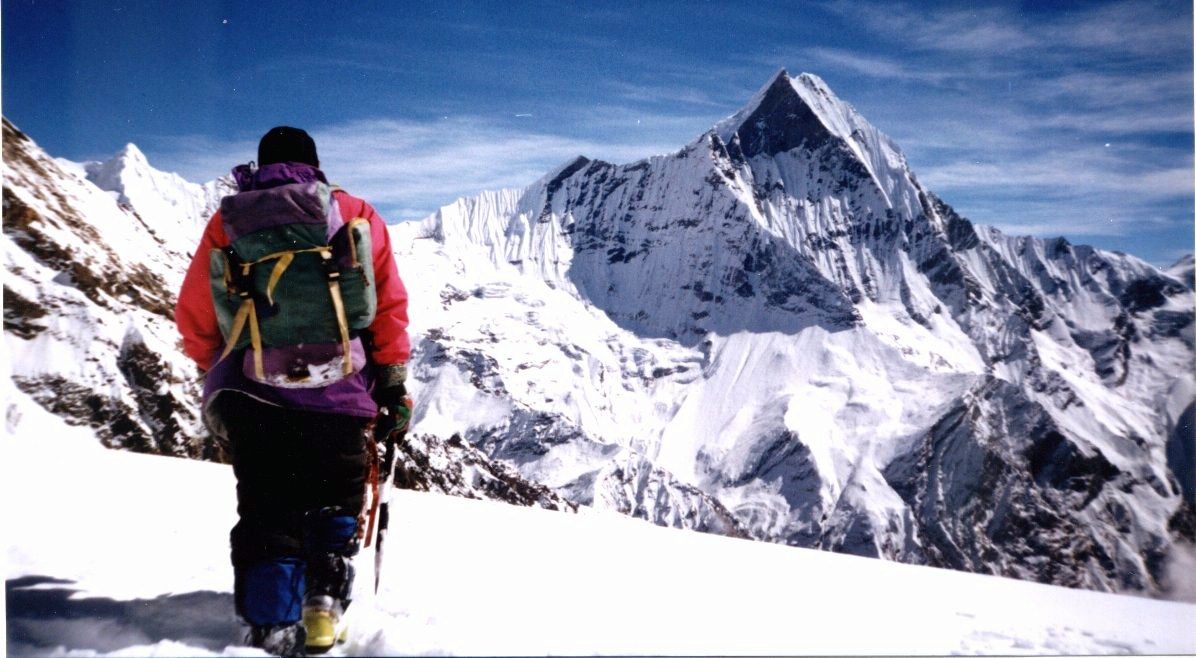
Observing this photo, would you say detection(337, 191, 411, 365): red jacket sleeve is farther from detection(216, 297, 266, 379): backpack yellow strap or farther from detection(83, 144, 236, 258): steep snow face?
detection(83, 144, 236, 258): steep snow face

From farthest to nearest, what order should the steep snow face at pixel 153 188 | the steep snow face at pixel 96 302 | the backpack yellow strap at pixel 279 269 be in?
the steep snow face at pixel 153 188 → the steep snow face at pixel 96 302 → the backpack yellow strap at pixel 279 269

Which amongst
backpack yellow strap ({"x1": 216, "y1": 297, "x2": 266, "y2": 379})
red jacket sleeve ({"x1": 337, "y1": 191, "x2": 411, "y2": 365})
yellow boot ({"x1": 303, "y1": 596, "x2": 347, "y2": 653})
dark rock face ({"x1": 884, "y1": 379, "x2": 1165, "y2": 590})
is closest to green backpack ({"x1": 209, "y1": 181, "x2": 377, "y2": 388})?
backpack yellow strap ({"x1": 216, "y1": 297, "x2": 266, "y2": 379})

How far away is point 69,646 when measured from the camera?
3219 mm

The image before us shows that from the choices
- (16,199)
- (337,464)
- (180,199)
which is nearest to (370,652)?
(337,464)

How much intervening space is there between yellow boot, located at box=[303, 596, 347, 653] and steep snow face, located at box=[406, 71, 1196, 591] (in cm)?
8509

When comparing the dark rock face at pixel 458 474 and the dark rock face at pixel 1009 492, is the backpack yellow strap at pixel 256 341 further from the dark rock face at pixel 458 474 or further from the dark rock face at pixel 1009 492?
the dark rock face at pixel 1009 492

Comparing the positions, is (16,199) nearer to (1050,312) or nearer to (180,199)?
(180,199)

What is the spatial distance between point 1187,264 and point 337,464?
623 cm

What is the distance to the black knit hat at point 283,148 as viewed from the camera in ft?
10.2

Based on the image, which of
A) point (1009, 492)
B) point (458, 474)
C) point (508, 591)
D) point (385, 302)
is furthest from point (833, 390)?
point (385, 302)

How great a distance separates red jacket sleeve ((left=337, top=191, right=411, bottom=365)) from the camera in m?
3.03

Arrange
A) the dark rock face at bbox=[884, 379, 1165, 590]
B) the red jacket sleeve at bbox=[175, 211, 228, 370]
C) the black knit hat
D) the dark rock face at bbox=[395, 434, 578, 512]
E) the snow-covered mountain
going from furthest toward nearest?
the snow-covered mountain, the dark rock face at bbox=[884, 379, 1165, 590], the dark rock face at bbox=[395, 434, 578, 512], the black knit hat, the red jacket sleeve at bbox=[175, 211, 228, 370]

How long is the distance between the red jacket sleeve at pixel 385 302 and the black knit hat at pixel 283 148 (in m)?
0.24

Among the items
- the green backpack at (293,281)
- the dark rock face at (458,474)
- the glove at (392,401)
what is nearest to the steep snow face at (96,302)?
the green backpack at (293,281)
